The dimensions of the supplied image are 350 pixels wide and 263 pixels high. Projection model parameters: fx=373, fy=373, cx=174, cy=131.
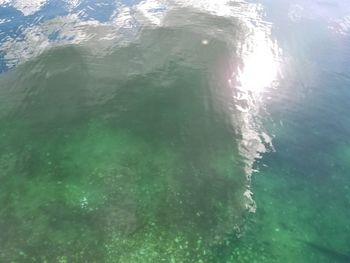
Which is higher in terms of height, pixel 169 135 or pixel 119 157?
pixel 119 157

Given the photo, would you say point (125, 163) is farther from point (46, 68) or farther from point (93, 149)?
point (46, 68)

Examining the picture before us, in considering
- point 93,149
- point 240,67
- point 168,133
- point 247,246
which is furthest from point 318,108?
point 93,149

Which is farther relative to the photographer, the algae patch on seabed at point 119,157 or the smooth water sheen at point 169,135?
the smooth water sheen at point 169,135

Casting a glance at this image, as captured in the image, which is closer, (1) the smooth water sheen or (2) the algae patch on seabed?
(2) the algae patch on seabed
